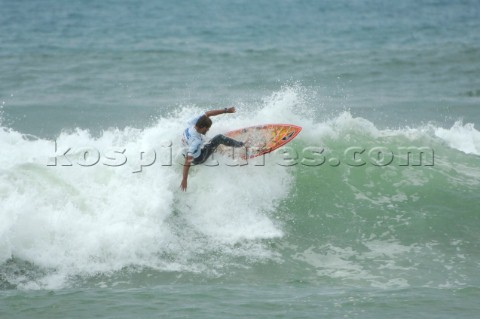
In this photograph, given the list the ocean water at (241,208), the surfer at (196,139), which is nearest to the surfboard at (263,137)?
the ocean water at (241,208)

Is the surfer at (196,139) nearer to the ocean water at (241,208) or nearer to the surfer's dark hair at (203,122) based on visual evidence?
the surfer's dark hair at (203,122)

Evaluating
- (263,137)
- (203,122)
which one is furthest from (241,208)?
(263,137)

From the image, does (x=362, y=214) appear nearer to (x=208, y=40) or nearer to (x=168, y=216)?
(x=168, y=216)

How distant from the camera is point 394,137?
1241 cm

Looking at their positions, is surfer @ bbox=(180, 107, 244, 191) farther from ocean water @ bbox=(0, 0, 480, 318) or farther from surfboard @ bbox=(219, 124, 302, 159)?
surfboard @ bbox=(219, 124, 302, 159)

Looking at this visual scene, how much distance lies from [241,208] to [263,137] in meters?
1.45

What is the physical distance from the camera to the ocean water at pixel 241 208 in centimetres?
744

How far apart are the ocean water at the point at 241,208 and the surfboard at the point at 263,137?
0.18 meters

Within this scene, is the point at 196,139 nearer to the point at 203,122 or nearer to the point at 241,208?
the point at 203,122

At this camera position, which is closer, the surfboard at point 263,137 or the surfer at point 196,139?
the surfer at point 196,139

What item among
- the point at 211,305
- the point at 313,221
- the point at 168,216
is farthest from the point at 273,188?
the point at 211,305

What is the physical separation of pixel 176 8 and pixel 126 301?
97.9ft

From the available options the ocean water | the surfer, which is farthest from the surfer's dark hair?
the ocean water

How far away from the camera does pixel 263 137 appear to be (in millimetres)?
10555
